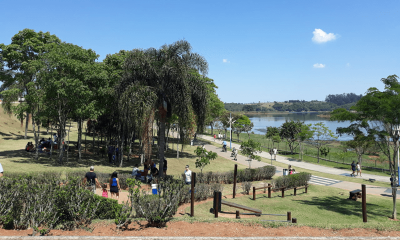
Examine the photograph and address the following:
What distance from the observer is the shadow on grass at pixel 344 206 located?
1268 cm

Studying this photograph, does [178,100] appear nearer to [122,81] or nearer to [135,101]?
[135,101]

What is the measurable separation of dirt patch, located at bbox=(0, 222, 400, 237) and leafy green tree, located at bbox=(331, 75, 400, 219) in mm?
6455

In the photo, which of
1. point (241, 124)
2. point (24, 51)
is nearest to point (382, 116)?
point (24, 51)

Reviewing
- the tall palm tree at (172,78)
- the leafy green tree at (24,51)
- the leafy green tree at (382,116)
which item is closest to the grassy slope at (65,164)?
the leafy green tree at (24,51)

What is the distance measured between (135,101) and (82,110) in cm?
605

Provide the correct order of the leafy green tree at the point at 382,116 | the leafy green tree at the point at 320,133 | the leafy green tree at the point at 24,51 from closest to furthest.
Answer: the leafy green tree at the point at 382,116, the leafy green tree at the point at 24,51, the leafy green tree at the point at 320,133

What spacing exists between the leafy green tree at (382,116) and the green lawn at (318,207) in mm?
1698

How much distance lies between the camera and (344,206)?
13.8 m

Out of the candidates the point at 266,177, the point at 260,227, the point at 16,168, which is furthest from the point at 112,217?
the point at 266,177

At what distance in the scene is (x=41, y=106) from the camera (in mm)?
19828

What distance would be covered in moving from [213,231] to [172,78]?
9.97 metres

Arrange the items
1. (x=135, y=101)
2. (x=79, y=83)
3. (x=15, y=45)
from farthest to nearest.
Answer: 1. (x=15, y=45)
2. (x=79, y=83)
3. (x=135, y=101)

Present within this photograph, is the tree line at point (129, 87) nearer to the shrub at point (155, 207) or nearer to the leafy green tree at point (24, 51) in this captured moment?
the leafy green tree at point (24, 51)

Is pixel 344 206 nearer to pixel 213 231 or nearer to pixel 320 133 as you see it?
pixel 213 231
